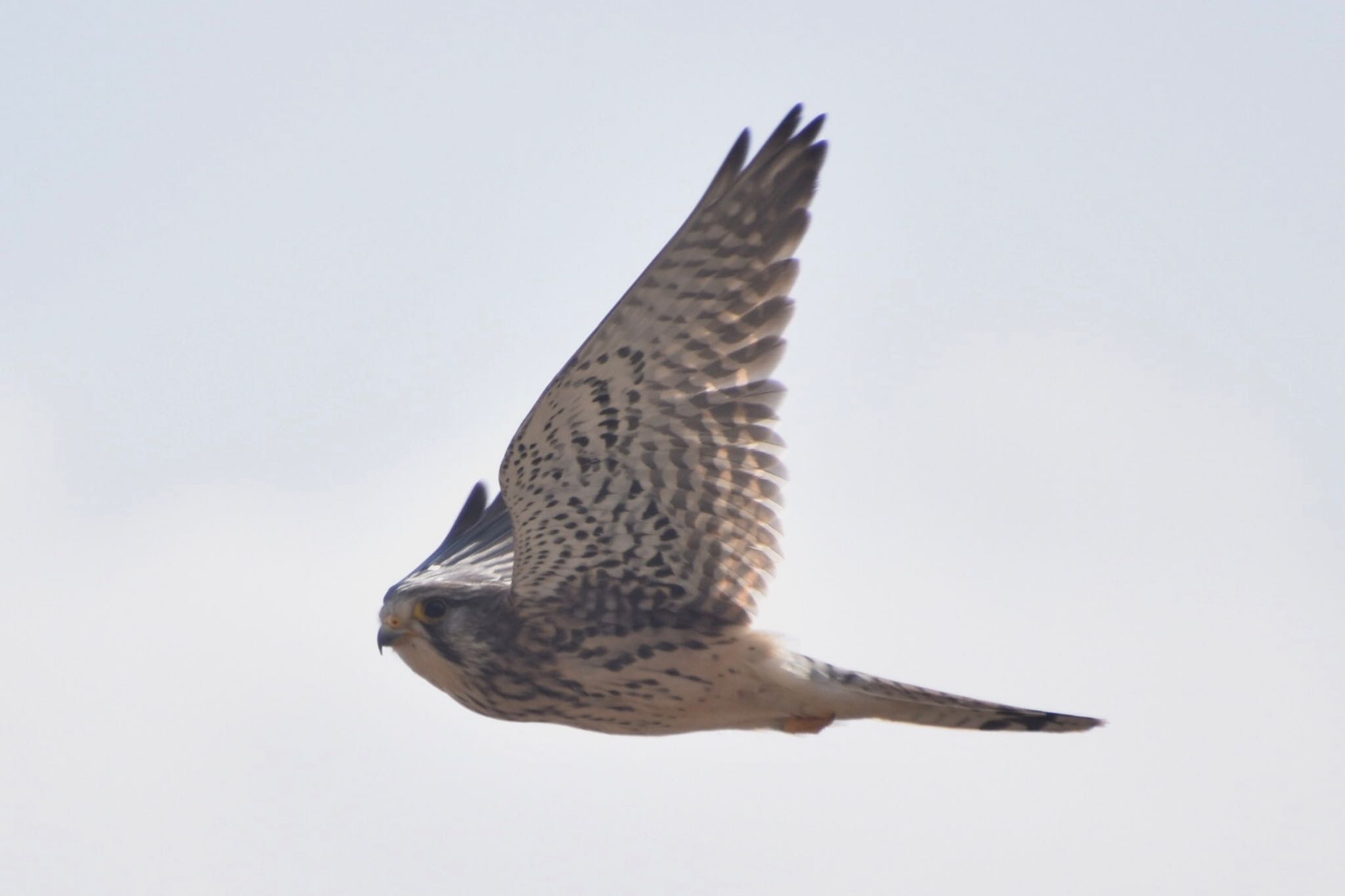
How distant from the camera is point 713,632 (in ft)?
26.7

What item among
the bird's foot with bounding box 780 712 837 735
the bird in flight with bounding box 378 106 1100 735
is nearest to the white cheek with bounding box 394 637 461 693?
the bird in flight with bounding box 378 106 1100 735

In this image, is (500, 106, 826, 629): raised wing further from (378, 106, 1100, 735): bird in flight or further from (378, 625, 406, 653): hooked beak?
(378, 625, 406, 653): hooked beak

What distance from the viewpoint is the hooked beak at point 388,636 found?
27.9 ft

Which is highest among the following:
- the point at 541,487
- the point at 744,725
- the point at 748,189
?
the point at 748,189

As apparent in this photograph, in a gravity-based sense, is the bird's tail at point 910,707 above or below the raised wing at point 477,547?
below

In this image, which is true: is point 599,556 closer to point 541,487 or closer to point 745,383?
point 541,487

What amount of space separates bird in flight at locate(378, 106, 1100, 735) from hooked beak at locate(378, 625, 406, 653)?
0.6 inches

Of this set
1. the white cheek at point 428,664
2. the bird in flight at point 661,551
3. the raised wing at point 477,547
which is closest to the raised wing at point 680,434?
the bird in flight at point 661,551

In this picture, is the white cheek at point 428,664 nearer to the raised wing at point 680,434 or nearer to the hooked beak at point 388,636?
the hooked beak at point 388,636

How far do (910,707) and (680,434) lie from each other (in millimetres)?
1363

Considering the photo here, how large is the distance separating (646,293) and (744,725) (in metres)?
1.85

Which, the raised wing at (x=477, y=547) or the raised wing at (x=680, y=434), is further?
the raised wing at (x=477, y=547)

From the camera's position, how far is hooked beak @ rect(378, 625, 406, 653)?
8.49m

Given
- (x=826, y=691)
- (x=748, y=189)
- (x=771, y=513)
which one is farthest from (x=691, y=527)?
(x=748, y=189)
